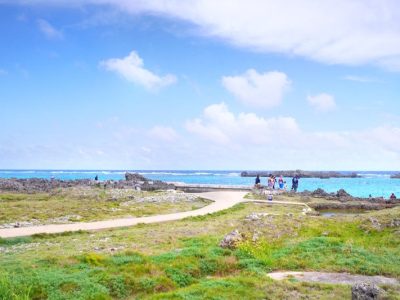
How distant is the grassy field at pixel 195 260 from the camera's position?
14.2 m

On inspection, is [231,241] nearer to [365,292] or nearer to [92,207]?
[365,292]

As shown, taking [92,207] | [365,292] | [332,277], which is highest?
[365,292]

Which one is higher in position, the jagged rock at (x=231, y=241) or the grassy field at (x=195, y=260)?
the jagged rock at (x=231, y=241)

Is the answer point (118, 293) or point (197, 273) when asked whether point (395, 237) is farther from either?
point (118, 293)

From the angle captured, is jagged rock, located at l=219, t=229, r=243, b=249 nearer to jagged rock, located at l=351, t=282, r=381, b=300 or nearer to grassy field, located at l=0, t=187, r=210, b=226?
jagged rock, located at l=351, t=282, r=381, b=300

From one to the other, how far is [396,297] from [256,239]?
9.57m

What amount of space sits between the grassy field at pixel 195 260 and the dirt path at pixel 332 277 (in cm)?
58

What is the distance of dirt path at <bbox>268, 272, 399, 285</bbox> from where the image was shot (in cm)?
1590

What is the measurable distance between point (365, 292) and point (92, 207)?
108ft

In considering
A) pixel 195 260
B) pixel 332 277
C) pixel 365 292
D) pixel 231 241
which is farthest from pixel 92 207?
pixel 365 292

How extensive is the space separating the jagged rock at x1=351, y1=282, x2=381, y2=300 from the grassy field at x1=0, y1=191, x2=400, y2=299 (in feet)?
2.74

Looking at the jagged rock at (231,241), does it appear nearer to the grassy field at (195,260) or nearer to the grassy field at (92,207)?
the grassy field at (195,260)

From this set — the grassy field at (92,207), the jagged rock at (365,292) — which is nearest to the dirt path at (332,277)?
the jagged rock at (365,292)

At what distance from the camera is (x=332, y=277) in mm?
16516
